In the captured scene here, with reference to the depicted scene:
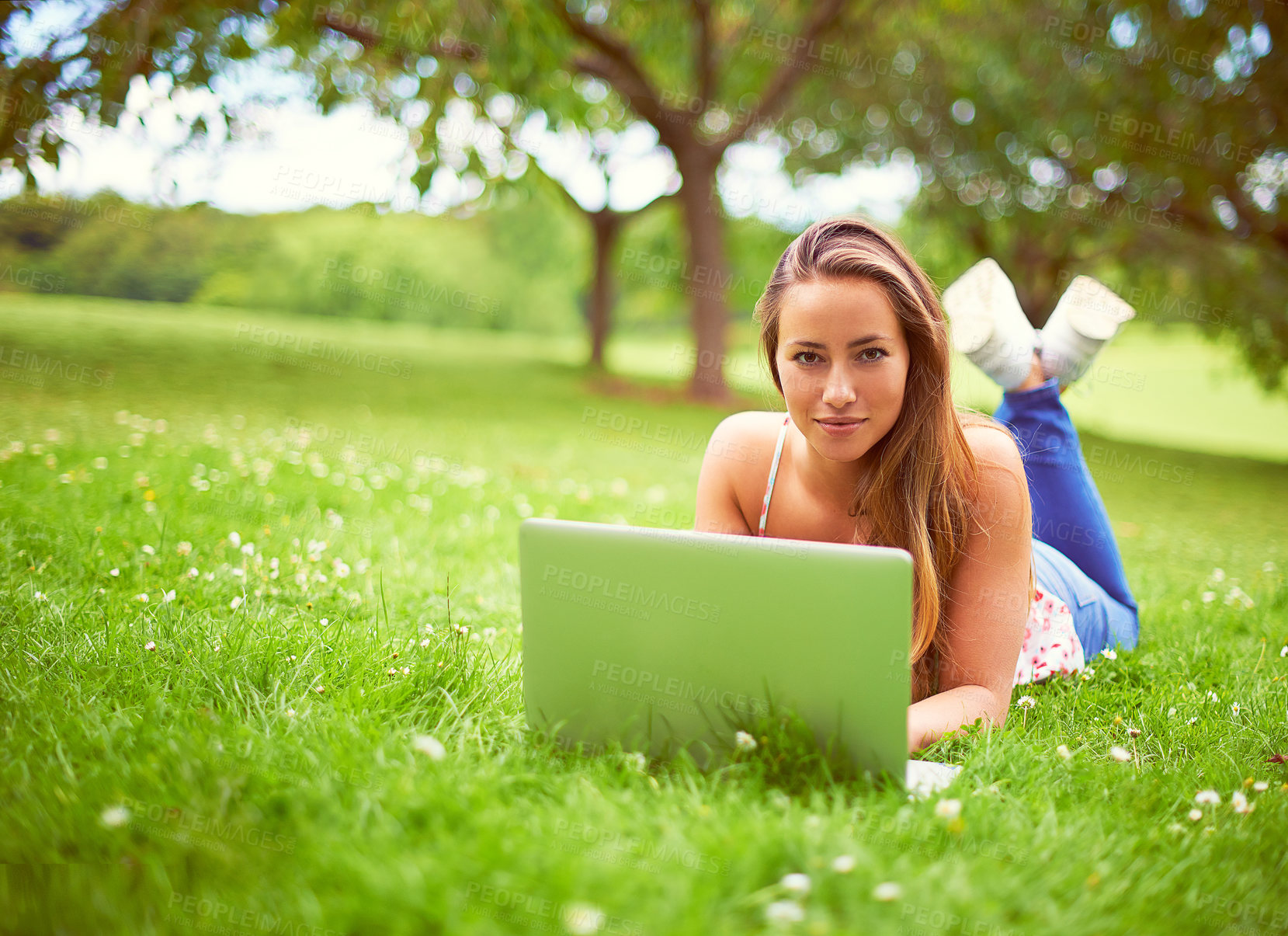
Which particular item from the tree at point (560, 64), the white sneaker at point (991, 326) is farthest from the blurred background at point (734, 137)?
the white sneaker at point (991, 326)

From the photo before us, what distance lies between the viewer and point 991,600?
224 centimetres

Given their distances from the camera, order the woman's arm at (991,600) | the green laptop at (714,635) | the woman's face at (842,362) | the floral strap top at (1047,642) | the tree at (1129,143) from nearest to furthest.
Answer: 1. the green laptop at (714,635)
2. the woman's face at (842,362)
3. the woman's arm at (991,600)
4. the floral strap top at (1047,642)
5. the tree at (1129,143)

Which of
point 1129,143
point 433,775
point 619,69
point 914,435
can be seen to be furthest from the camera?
point 1129,143

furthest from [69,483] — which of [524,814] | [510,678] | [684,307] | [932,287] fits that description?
[684,307]

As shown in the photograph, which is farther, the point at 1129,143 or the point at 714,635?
the point at 1129,143

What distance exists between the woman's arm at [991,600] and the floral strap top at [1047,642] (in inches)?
19.0

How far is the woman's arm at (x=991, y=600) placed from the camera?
2.22m

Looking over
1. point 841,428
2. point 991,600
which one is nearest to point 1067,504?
point 991,600

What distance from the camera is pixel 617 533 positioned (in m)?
1.68

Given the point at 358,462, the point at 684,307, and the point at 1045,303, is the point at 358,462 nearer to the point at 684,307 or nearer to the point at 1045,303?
the point at 1045,303

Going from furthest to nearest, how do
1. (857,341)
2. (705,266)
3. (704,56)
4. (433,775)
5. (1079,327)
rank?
(705,266)
(704,56)
(1079,327)
(857,341)
(433,775)

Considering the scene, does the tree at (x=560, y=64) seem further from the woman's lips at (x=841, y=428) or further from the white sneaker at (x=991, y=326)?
the woman's lips at (x=841, y=428)

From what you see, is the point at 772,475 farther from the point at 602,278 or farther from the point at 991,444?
the point at 602,278

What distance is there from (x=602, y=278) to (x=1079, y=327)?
15.4 metres
